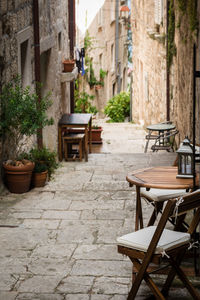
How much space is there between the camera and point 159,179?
17.2 ft

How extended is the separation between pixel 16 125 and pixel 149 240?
3907mm

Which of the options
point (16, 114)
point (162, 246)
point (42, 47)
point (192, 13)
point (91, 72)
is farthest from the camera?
point (91, 72)

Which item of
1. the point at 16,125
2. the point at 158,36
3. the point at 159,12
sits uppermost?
the point at 159,12

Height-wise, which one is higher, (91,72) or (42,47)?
(91,72)

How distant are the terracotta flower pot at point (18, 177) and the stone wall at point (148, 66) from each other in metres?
6.83

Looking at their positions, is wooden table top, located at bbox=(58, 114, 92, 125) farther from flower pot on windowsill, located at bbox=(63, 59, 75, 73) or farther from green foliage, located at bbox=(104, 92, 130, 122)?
green foliage, located at bbox=(104, 92, 130, 122)

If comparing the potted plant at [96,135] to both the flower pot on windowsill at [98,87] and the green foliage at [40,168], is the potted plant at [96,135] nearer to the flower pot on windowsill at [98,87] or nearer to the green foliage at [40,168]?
the green foliage at [40,168]

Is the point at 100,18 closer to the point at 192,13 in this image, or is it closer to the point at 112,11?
the point at 112,11

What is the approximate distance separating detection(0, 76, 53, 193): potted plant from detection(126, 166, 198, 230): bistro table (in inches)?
93.9

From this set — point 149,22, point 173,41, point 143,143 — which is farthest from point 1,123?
point 149,22

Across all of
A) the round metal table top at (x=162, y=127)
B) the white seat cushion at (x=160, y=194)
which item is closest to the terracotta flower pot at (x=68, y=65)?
the round metal table top at (x=162, y=127)

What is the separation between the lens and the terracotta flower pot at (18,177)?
748cm

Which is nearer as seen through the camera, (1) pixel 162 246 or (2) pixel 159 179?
(1) pixel 162 246

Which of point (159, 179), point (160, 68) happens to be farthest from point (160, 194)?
point (160, 68)
